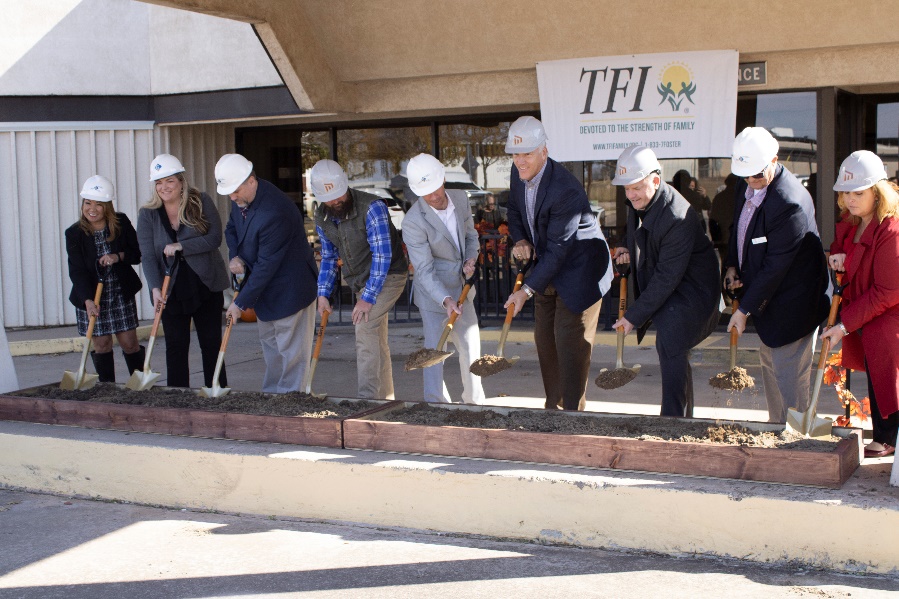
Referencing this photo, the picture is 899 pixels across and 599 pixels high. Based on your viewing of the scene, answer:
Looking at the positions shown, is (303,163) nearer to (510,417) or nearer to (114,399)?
(114,399)

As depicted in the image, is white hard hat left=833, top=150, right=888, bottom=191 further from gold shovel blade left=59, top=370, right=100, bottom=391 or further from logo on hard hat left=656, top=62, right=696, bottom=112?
gold shovel blade left=59, top=370, right=100, bottom=391

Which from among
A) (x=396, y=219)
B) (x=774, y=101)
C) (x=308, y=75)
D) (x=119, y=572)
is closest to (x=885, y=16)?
(x=774, y=101)

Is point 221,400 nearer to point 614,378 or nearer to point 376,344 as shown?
point 376,344

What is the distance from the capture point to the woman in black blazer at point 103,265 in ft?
22.5

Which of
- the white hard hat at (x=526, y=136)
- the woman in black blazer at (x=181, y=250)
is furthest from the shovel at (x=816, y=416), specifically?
the woman in black blazer at (x=181, y=250)

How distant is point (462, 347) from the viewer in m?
6.13

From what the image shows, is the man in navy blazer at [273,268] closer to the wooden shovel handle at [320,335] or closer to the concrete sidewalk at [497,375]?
the wooden shovel handle at [320,335]

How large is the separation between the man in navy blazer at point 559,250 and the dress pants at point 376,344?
3.10ft

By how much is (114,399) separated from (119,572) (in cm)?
186

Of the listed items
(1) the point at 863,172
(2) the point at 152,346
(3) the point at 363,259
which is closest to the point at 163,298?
(2) the point at 152,346

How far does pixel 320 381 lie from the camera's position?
329 inches

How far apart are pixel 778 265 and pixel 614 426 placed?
110 centimetres

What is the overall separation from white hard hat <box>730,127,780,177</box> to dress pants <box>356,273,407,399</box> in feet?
7.63

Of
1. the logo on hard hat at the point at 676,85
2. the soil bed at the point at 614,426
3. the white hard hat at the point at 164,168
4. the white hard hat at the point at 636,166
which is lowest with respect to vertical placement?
the soil bed at the point at 614,426
